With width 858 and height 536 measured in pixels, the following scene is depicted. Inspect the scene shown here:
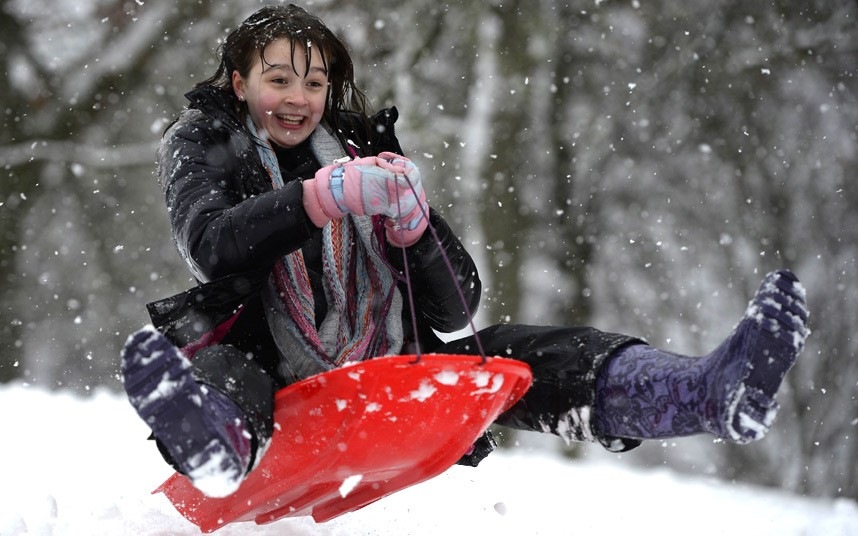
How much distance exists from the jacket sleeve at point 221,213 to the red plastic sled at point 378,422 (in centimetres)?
29

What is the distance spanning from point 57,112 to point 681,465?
5.75m

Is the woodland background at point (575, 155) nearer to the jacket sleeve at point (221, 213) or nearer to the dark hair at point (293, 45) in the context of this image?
the dark hair at point (293, 45)

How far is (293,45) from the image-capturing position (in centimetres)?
232

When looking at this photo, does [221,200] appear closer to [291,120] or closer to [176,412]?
[291,120]

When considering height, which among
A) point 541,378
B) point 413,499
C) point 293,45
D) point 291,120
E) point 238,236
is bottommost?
point 413,499

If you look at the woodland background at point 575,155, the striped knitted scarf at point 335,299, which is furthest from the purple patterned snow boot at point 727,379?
the woodland background at point 575,155

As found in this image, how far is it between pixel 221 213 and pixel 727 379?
3.48 ft

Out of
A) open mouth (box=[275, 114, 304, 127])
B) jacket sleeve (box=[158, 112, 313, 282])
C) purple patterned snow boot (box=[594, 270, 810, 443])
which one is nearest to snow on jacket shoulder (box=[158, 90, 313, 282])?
jacket sleeve (box=[158, 112, 313, 282])

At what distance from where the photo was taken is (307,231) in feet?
6.40

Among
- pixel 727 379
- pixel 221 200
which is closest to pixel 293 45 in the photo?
pixel 221 200

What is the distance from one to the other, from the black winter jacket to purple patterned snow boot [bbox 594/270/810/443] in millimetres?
401

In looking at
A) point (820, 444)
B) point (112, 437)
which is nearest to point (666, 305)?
point (820, 444)

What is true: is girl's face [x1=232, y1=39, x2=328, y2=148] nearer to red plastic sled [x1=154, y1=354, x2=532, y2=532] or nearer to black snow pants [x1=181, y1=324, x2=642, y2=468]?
black snow pants [x1=181, y1=324, x2=642, y2=468]

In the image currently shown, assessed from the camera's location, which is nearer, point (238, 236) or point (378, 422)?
point (378, 422)
